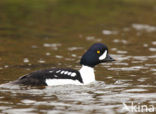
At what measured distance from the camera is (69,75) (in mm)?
12523

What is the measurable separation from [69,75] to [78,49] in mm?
6486

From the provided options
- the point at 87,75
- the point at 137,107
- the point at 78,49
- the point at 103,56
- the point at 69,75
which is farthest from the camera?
the point at 78,49

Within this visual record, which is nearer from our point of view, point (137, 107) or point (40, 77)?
point (137, 107)

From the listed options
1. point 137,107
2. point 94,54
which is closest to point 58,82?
point 94,54

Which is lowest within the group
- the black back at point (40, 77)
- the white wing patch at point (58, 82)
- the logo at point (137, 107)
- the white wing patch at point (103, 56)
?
the logo at point (137, 107)

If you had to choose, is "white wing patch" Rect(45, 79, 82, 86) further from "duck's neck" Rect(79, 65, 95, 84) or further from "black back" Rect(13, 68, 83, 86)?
"duck's neck" Rect(79, 65, 95, 84)

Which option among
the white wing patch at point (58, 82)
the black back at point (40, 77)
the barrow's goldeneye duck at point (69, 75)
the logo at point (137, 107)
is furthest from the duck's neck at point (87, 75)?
the logo at point (137, 107)

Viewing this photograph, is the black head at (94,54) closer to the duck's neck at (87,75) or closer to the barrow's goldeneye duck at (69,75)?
the barrow's goldeneye duck at (69,75)

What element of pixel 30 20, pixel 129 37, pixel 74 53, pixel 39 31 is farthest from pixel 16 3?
pixel 74 53

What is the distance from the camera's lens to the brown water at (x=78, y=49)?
1095cm

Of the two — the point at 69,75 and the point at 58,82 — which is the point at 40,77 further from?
the point at 69,75

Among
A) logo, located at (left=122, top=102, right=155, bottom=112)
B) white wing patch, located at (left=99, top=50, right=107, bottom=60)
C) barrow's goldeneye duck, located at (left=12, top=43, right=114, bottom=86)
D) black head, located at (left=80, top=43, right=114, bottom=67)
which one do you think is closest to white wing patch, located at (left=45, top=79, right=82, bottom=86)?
barrow's goldeneye duck, located at (left=12, top=43, right=114, bottom=86)

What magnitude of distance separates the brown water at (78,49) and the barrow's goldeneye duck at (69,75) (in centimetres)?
19

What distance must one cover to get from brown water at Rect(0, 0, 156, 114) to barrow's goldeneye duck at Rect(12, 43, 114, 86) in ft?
0.62
